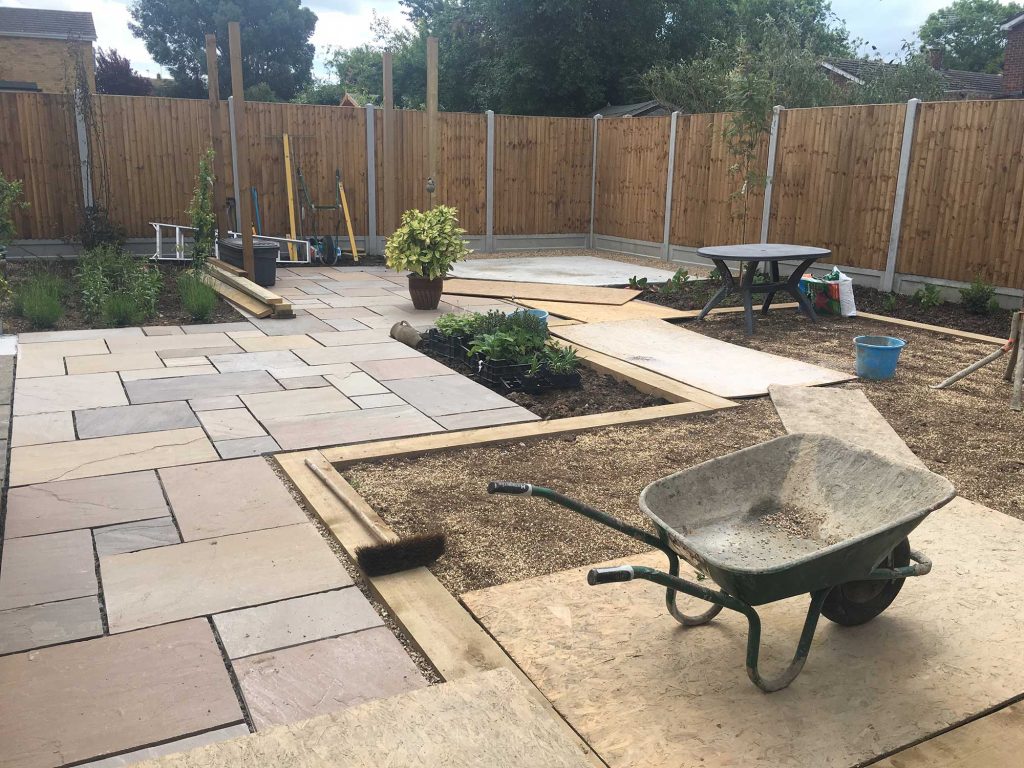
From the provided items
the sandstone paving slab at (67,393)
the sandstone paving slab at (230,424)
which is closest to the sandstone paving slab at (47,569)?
the sandstone paving slab at (230,424)

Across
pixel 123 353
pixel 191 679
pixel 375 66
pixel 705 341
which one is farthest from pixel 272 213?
pixel 375 66

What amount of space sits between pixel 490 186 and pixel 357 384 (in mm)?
7861

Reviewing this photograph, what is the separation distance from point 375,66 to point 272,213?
28.7 metres

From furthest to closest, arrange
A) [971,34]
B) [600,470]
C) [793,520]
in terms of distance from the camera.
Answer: [971,34] < [600,470] < [793,520]

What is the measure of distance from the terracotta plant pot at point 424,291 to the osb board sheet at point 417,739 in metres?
5.80

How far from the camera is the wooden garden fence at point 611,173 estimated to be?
779 centimetres

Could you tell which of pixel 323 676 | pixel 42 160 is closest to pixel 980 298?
pixel 323 676

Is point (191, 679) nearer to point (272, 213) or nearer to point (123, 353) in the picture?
point (123, 353)

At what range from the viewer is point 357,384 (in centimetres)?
513

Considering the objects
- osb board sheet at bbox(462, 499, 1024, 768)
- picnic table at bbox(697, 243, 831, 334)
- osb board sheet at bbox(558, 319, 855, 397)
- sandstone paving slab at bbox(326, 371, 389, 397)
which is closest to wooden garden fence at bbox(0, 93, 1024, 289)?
picnic table at bbox(697, 243, 831, 334)

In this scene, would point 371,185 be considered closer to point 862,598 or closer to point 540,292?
point 540,292

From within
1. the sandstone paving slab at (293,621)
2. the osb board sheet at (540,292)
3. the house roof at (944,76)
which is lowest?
the sandstone paving slab at (293,621)

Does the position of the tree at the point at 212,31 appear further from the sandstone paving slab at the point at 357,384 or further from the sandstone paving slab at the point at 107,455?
the sandstone paving slab at the point at 107,455

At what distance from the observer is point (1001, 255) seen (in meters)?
7.48
